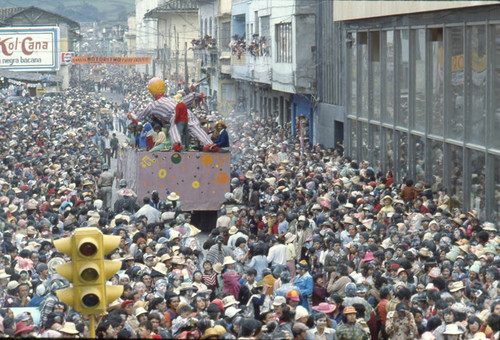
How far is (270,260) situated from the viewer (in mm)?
16562

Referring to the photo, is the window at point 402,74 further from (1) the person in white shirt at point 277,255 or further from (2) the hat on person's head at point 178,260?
(2) the hat on person's head at point 178,260

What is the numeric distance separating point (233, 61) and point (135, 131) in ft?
99.5

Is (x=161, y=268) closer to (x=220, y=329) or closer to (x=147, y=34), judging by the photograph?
(x=220, y=329)

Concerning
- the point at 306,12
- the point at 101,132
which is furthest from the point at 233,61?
the point at 306,12

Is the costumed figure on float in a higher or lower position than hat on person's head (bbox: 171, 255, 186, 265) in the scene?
higher

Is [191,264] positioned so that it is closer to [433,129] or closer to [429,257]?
[429,257]

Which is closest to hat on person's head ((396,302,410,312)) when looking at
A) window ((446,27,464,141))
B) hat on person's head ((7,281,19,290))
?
hat on person's head ((7,281,19,290))

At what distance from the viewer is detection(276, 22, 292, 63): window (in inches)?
1559

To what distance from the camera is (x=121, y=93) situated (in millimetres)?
105188

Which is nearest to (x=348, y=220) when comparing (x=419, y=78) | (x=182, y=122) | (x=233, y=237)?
(x=233, y=237)

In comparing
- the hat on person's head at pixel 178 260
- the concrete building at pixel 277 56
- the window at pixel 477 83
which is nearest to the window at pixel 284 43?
the concrete building at pixel 277 56

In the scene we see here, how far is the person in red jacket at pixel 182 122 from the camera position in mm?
24281

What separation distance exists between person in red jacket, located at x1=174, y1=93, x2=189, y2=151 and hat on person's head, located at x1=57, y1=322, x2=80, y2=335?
43.2 ft

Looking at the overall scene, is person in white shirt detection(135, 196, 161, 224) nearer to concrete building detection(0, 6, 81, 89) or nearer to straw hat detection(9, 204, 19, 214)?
straw hat detection(9, 204, 19, 214)
